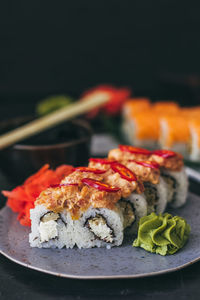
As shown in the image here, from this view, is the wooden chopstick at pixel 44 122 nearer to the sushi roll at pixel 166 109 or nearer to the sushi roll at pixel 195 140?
the sushi roll at pixel 195 140

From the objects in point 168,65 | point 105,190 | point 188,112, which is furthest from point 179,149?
point 168,65

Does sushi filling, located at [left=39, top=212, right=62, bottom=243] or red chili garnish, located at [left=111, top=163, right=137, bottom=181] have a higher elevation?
red chili garnish, located at [left=111, top=163, right=137, bottom=181]

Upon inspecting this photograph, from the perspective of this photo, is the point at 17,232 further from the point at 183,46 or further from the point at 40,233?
the point at 183,46

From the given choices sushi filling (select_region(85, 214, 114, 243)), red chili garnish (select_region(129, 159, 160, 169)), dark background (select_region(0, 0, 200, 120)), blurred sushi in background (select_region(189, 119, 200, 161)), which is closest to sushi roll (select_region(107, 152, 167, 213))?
red chili garnish (select_region(129, 159, 160, 169))

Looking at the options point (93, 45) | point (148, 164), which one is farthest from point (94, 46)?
point (148, 164)

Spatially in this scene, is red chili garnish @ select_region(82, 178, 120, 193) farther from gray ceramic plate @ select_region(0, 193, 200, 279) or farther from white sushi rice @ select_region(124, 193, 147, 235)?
gray ceramic plate @ select_region(0, 193, 200, 279)

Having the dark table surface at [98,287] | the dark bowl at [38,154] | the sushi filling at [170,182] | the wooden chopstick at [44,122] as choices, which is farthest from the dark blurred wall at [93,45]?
the dark table surface at [98,287]
